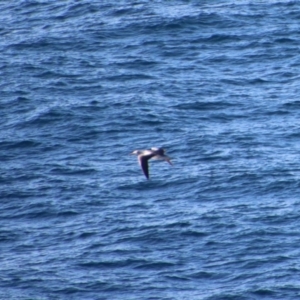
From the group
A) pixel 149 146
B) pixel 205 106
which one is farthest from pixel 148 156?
pixel 205 106

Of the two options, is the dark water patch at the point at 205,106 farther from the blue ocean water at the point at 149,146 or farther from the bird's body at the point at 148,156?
the bird's body at the point at 148,156

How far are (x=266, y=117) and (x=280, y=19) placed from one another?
52.7 ft

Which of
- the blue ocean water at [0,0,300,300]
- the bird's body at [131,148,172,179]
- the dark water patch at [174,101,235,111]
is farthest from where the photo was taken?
the dark water patch at [174,101,235,111]

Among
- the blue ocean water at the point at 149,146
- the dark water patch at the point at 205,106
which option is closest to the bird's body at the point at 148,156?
the blue ocean water at the point at 149,146

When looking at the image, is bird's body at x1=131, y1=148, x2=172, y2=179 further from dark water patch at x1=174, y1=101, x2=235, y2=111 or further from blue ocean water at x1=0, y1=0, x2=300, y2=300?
dark water patch at x1=174, y1=101, x2=235, y2=111

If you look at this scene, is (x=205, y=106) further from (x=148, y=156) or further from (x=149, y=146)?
(x=148, y=156)

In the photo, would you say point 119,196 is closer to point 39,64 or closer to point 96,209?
point 96,209

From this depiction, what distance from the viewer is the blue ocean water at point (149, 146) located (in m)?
59.6

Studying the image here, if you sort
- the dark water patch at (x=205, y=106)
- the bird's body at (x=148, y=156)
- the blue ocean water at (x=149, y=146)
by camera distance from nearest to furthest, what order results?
1. the bird's body at (x=148, y=156)
2. the blue ocean water at (x=149, y=146)
3. the dark water patch at (x=205, y=106)

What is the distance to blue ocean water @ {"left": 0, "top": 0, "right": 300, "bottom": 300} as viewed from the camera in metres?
59.6

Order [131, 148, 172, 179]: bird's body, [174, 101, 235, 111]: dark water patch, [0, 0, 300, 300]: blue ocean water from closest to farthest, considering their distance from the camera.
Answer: [131, 148, 172, 179]: bird's body < [0, 0, 300, 300]: blue ocean water < [174, 101, 235, 111]: dark water patch

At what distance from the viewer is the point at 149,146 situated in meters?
71.4

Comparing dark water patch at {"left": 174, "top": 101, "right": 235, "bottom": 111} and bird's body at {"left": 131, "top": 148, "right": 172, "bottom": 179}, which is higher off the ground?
bird's body at {"left": 131, "top": 148, "right": 172, "bottom": 179}

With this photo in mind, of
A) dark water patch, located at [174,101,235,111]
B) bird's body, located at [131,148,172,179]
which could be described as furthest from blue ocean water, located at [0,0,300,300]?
bird's body, located at [131,148,172,179]
